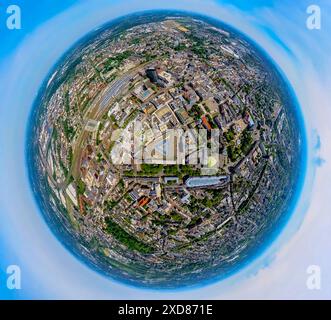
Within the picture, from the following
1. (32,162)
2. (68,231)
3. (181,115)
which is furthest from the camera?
(32,162)

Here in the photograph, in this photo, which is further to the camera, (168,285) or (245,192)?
(168,285)

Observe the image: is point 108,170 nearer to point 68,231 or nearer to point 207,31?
point 68,231

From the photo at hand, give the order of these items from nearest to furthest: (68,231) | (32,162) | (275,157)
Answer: (275,157) < (68,231) < (32,162)

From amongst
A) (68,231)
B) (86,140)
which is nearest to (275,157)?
(86,140)

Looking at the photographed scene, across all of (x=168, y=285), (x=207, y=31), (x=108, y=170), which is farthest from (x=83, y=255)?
(x=207, y=31)

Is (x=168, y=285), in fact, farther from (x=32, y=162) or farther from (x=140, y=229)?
(x=32, y=162)

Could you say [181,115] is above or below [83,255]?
above

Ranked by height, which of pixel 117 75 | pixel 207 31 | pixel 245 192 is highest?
pixel 207 31
